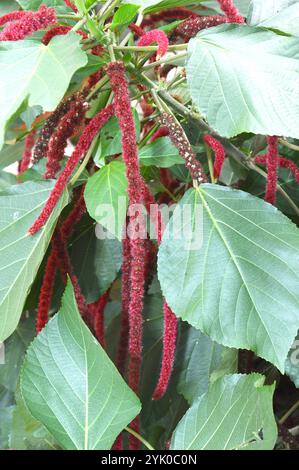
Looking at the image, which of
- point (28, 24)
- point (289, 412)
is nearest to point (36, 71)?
point (28, 24)

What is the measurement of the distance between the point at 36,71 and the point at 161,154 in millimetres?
139

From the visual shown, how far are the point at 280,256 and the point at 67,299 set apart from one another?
0.15m

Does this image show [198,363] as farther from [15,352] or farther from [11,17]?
[11,17]

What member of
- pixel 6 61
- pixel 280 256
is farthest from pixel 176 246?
A: pixel 6 61

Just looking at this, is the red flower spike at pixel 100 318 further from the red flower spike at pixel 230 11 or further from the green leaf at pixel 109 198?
the red flower spike at pixel 230 11

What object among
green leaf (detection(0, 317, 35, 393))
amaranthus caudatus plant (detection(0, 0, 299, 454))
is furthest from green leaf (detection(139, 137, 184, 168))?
green leaf (detection(0, 317, 35, 393))

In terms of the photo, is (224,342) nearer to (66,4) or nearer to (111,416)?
(111,416)

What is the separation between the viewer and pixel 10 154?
0.75 m

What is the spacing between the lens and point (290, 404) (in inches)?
25.5

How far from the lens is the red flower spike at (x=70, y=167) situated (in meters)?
0.47

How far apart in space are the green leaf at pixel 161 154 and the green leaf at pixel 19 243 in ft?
0.27

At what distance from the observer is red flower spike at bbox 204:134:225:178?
20.1 inches

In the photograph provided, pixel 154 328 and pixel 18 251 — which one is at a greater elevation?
pixel 18 251

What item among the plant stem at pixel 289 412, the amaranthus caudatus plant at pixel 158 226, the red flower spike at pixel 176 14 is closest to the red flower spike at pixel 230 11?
the amaranthus caudatus plant at pixel 158 226
